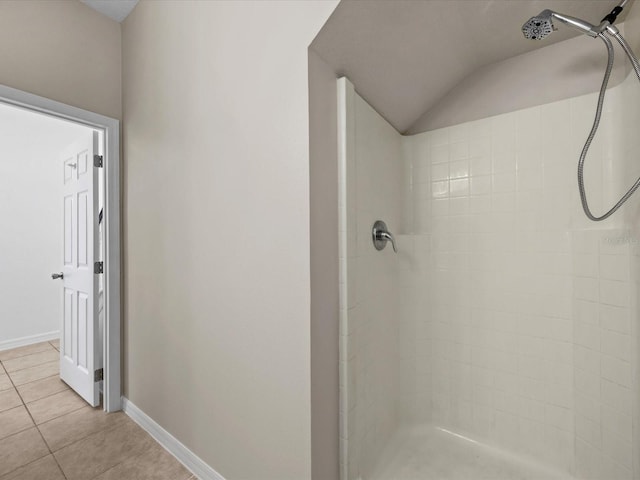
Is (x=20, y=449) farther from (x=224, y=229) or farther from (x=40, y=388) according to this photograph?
(x=224, y=229)

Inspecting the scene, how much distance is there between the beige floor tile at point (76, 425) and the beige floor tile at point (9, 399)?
476mm

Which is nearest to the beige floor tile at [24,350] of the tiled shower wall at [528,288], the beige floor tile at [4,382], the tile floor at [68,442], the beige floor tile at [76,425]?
the beige floor tile at [4,382]

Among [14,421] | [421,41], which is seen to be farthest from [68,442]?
[421,41]

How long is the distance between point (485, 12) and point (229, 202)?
135cm

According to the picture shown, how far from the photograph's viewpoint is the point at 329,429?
110cm

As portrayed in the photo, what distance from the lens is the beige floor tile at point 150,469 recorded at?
1400 millimetres

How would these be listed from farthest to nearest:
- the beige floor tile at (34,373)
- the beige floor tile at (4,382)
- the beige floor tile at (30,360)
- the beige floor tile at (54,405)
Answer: the beige floor tile at (30,360) → the beige floor tile at (34,373) → the beige floor tile at (4,382) → the beige floor tile at (54,405)

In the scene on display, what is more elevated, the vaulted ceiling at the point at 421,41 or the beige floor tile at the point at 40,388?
the vaulted ceiling at the point at 421,41

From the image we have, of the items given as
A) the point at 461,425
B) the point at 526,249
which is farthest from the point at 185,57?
the point at 461,425

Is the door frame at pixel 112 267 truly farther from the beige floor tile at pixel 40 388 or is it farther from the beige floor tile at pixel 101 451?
the beige floor tile at pixel 40 388

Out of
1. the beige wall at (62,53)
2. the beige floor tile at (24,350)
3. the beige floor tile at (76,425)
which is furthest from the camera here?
the beige floor tile at (24,350)

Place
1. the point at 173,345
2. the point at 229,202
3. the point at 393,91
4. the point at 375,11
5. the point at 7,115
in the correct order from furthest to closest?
1. the point at 7,115
2. the point at 173,345
3. the point at 393,91
4. the point at 229,202
5. the point at 375,11

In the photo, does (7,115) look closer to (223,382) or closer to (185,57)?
(185,57)

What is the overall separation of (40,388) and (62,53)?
94.2 inches
